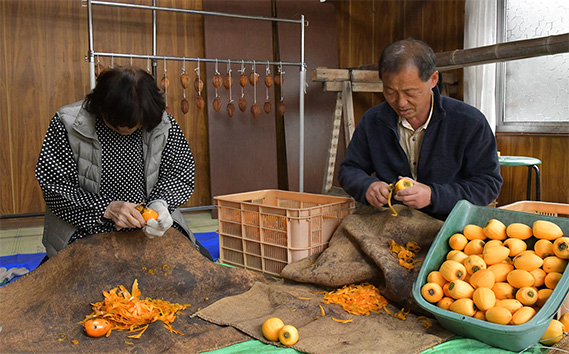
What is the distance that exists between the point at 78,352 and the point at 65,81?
4092 millimetres

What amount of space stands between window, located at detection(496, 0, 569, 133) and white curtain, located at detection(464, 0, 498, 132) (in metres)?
0.18

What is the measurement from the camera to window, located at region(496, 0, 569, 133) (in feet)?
15.0

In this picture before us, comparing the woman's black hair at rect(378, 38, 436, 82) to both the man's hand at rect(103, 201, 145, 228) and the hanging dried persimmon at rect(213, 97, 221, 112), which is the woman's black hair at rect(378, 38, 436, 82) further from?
the hanging dried persimmon at rect(213, 97, 221, 112)

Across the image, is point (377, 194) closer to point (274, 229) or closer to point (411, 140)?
point (411, 140)

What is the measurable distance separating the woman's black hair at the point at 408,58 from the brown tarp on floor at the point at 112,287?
4.06 feet

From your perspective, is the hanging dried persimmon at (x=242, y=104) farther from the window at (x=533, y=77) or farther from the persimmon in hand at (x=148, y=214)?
the persimmon in hand at (x=148, y=214)

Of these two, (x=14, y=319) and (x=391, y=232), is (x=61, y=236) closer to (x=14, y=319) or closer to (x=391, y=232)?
(x=14, y=319)

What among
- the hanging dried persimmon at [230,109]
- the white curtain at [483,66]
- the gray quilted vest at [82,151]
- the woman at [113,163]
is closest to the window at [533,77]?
the white curtain at [483,66]

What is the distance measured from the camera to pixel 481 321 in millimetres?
1805

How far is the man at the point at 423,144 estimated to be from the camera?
2346 mm

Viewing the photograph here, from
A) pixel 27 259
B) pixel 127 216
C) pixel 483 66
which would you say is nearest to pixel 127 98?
pixel 127 216

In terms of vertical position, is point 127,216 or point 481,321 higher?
point 127,216

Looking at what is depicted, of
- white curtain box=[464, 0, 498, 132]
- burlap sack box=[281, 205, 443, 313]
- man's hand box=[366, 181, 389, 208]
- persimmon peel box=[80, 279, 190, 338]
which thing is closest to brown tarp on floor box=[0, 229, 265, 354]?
persimmon peel box=[80, 279, 190, 338]

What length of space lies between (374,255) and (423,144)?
63 cm
